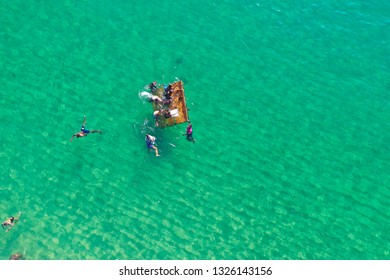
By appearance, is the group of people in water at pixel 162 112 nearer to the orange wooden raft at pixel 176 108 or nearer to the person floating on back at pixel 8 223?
the orange wooden raft at pixel 176 108

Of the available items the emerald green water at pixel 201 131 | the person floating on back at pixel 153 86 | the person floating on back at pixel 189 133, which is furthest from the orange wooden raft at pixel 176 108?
the person floating on back at pixel 153 86

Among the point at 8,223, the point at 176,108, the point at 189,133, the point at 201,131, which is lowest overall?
the point at 8,223

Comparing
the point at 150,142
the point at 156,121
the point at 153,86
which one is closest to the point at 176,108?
the point at 156,121

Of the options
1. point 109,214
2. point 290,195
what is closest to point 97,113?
point 109,214

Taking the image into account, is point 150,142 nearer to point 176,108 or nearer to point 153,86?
point 176,108
